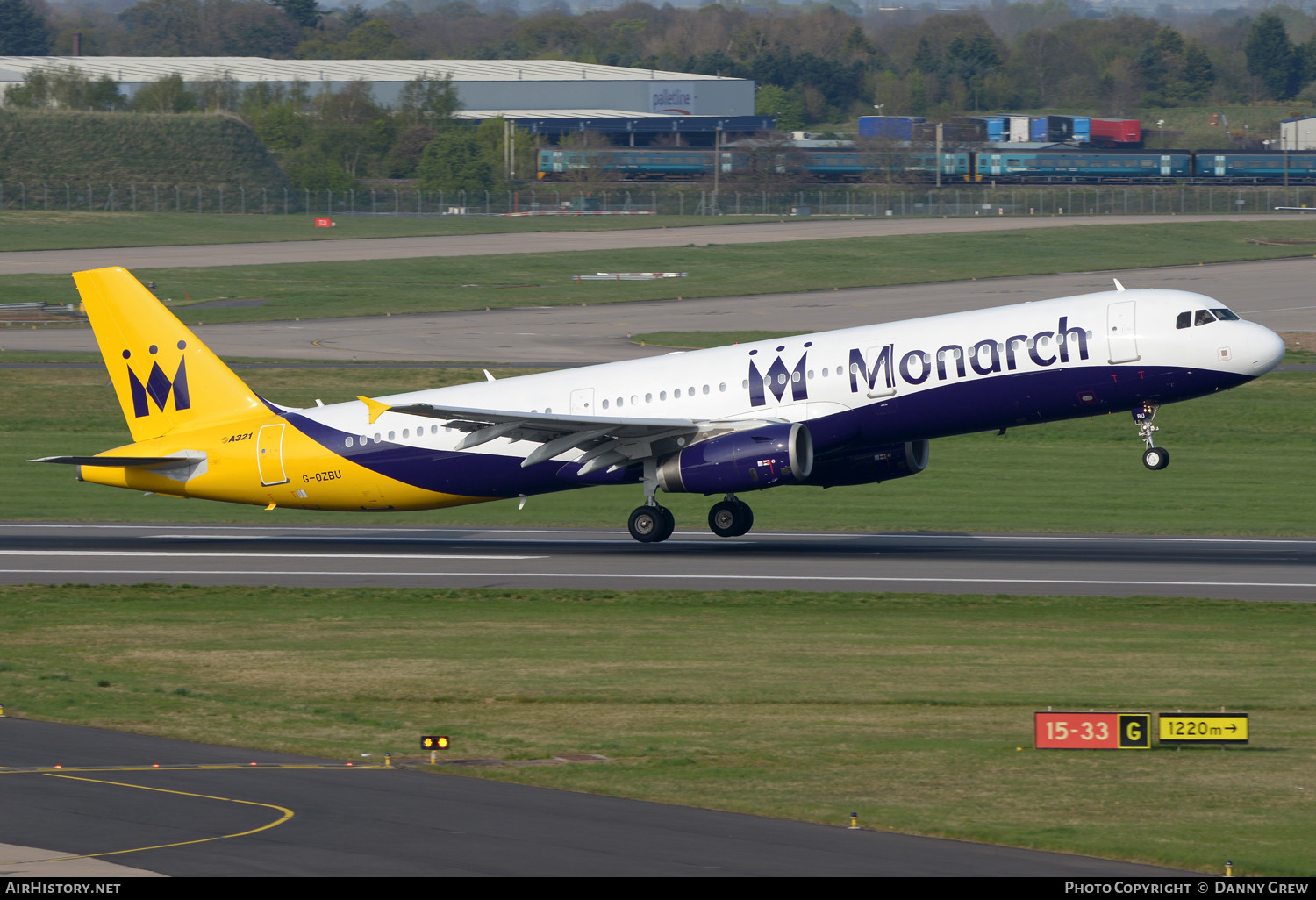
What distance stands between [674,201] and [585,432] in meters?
140

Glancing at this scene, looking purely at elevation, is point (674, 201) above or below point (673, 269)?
above

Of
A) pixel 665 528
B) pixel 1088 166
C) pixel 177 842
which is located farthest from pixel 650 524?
pixel 1088 166

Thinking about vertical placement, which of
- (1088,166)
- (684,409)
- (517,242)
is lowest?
(684,409)

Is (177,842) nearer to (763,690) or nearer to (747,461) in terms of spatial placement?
(763,690)

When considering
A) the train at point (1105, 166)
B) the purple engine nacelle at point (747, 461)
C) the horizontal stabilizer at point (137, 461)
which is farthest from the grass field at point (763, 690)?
the train at point (1105, 166)

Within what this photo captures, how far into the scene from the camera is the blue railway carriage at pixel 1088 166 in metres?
188

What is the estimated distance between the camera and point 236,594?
3634cm

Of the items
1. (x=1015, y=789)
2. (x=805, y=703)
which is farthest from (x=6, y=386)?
(x=1015, y=789)

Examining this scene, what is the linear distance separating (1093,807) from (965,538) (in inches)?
1044

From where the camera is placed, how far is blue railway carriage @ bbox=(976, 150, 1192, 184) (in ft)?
615

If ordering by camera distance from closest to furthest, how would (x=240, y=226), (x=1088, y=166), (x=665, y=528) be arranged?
(x=665, y=528), (x=240, y=226), (x=1088, y=166)

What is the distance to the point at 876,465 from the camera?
140 ft

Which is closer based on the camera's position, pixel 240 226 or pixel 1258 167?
pixel 240 226

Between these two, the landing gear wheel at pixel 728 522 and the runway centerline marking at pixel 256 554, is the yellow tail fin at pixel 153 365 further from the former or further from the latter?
the landing gear wheel at pixel 728 522
